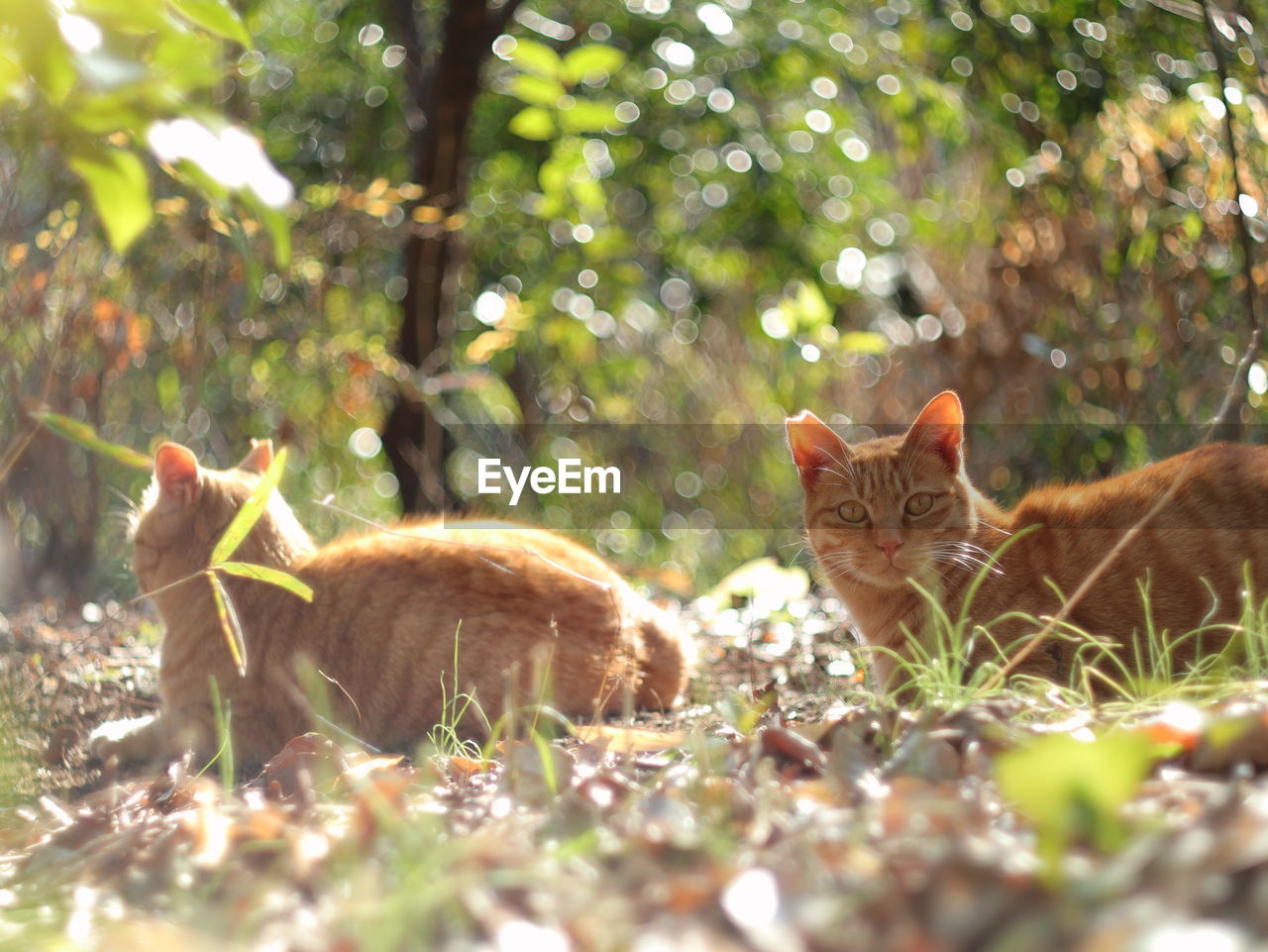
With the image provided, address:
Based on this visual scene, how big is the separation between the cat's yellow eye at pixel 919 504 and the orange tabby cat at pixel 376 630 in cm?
70

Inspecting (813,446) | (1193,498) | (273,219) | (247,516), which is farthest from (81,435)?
(1193,498)

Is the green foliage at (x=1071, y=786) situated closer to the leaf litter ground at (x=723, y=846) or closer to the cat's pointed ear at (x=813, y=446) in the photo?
the leaf litter ground at (x=723, y=846)

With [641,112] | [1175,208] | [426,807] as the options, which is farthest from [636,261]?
[426,807]

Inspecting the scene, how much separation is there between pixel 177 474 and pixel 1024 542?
1988 millimetres

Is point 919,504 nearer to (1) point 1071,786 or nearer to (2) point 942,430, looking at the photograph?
(2) point 942,430

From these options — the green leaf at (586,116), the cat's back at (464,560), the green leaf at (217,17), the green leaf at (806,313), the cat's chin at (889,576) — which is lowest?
the cat's back at (464,560)

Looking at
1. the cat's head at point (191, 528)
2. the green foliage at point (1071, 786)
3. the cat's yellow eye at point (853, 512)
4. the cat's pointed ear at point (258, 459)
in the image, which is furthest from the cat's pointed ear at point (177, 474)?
the green foliage at point (1071, 786)

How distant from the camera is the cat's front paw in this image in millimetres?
2541

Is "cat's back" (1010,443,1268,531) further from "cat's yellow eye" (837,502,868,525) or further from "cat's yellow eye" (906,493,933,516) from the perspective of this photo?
"cat's yellow eye" (837,502,868,525)

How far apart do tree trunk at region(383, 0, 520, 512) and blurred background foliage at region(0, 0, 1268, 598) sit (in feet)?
0.09

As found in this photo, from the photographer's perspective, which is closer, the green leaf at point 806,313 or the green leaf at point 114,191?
the green leaf at point 114,191

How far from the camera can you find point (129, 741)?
2.59 m

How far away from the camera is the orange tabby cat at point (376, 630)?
8.58ft

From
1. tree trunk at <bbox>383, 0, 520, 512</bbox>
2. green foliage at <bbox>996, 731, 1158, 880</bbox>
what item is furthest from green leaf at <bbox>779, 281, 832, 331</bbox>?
green foliage at <bbox>996, 731, 1158, 880</bbox>
